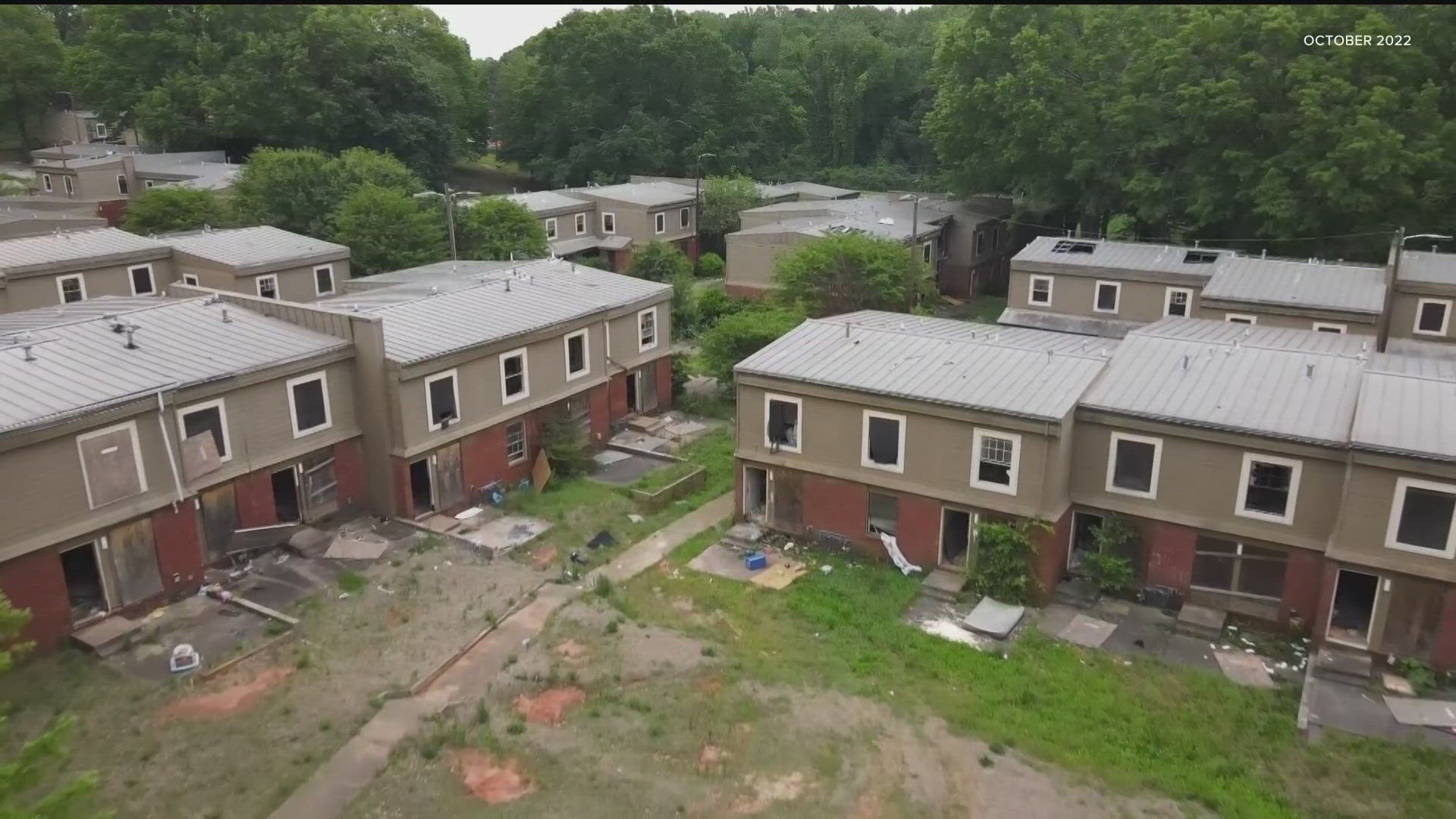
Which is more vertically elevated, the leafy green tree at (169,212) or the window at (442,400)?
the leafy green tree at (169,212)

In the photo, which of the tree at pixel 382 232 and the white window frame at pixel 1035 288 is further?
the tree at pixel 382 232

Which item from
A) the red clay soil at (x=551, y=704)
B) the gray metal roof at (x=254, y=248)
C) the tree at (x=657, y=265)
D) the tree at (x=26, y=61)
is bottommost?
the red clay soil at (x=551, y=704)

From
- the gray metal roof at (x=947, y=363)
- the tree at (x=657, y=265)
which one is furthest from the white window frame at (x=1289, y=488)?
the tree at (x=657, y=265)

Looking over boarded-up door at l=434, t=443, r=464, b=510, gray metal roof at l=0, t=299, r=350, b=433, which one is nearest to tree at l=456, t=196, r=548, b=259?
gray metal roof at l=0, t=299, r=350, b=433

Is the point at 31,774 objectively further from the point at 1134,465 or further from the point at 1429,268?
the point at 1429,268

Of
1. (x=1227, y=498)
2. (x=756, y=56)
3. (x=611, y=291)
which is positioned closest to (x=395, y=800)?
(x=1227, y=498)

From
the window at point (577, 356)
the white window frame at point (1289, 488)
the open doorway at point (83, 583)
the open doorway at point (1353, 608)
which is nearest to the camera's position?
the open doorway at point (1353, 608)

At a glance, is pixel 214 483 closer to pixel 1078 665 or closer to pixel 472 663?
pixel 472 663

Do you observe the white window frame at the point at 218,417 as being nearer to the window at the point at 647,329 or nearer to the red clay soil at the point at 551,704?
the red clay soil at the point at 551,704
